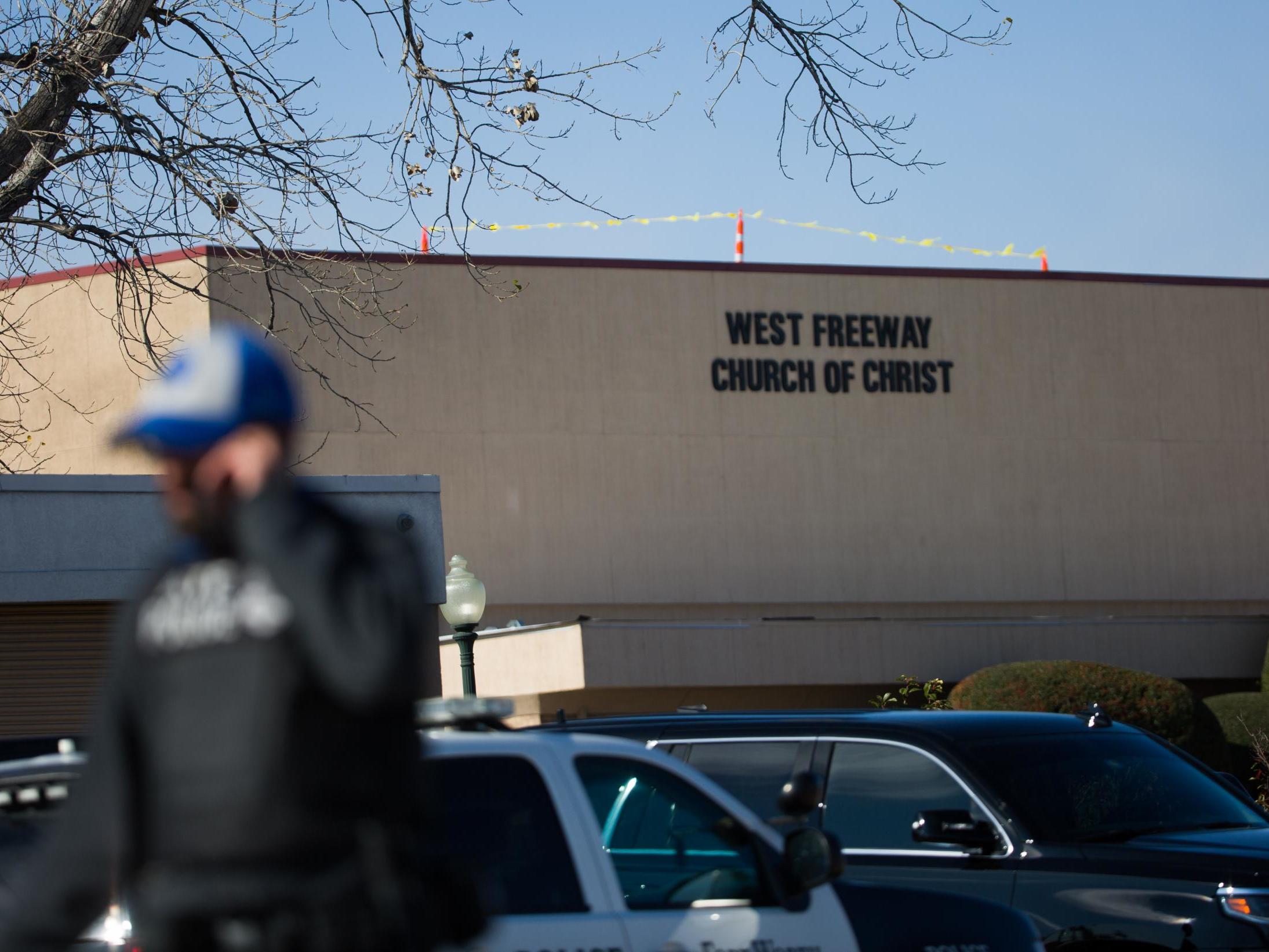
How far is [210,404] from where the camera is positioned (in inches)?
104

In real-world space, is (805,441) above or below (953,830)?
above

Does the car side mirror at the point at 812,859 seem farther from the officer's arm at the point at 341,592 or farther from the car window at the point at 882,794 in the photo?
the car window at the point at 882,794

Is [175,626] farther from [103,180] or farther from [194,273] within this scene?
[194,273]

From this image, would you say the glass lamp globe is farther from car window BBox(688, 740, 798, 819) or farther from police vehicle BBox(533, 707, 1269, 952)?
car window BBox(688, 740, 798, 819)

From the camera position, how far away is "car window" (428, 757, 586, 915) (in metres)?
5.00

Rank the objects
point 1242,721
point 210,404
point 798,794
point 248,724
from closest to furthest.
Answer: point 248,724, point 210,404, point 798,794, point 1242,721

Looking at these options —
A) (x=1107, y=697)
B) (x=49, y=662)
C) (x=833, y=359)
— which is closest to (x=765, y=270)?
(x=833, y=359)

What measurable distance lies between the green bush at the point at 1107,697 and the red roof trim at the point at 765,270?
9772 mm

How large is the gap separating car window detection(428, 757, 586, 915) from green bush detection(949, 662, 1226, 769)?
68.2ft

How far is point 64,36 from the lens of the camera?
1154 cm

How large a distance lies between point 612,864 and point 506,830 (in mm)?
506

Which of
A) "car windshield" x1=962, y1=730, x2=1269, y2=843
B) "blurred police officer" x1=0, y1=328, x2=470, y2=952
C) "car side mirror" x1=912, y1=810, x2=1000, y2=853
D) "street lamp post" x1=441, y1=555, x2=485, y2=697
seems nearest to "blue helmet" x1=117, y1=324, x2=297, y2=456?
"blurred police officer" x1=0, y1=328, x2=470, y2=952

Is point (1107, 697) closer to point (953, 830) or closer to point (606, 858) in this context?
point (953, 830)

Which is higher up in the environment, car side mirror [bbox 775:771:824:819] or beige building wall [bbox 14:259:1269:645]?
beige building wall [bbox 14:259:1269:645]
